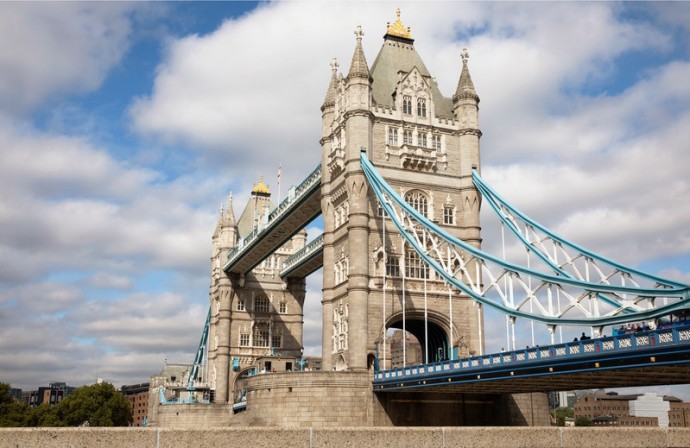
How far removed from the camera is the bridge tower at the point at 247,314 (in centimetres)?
7750

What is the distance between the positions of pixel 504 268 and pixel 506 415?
11.6m

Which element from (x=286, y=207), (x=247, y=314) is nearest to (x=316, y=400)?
(x=286, y=207)

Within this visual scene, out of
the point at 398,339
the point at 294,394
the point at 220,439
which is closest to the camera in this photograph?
the point at 220,439

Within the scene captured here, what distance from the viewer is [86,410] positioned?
283 ft

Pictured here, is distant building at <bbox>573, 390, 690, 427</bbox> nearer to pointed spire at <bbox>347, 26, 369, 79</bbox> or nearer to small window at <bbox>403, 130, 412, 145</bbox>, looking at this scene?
small window at <bbox>403, 130, 412, 145</bbox>

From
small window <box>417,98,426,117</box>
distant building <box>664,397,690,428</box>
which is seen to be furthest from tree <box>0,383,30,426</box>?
distant building <box>664,397,690,428</box>

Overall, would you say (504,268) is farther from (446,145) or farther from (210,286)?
(210,286)

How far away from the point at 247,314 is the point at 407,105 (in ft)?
132

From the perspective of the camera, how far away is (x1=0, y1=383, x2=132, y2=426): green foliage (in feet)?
276

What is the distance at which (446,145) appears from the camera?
→ 1873 inches

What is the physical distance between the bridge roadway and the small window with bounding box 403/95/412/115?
18415 mm

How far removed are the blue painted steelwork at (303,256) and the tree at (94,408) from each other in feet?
95.9

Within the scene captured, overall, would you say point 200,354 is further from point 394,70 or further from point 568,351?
point 568,351

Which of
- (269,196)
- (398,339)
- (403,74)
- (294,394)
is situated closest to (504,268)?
(294,394)
